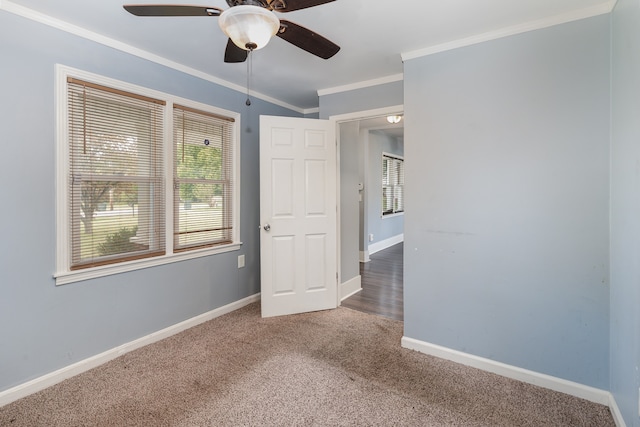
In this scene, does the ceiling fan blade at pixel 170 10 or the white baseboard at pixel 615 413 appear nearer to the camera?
the ceiling fan blade at pixel 170 10

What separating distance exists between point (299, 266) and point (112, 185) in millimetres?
1757

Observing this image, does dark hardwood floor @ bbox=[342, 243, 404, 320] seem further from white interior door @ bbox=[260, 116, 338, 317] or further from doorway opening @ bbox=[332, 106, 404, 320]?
white interior door @ bbox=[260, 116, 338, 317]

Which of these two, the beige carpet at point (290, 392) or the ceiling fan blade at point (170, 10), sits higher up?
the ceiling fan blade at point (170, 10)

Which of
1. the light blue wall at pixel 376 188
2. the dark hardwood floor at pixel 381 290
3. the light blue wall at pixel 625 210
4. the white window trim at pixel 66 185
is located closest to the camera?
the light blue wall at pixel 625 210

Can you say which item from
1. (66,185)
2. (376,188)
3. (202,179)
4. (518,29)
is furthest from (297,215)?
(376,188)

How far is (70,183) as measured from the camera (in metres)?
2.03

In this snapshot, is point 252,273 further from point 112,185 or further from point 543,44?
point 543,44

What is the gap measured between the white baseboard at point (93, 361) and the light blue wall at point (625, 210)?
296 centimetres

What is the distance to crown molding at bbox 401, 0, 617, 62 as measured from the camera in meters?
1.77

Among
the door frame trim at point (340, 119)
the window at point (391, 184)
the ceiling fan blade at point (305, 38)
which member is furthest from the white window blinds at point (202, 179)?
the window at point (391, 184)

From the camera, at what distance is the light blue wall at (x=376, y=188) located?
592cm

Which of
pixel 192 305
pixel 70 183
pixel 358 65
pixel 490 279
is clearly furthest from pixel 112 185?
pixel 490 279

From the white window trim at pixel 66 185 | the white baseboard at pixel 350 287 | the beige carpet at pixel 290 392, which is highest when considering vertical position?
the white window trim at pixel 66 185

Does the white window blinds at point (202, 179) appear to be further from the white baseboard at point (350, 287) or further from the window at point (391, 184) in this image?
the window at point (391, 184)
